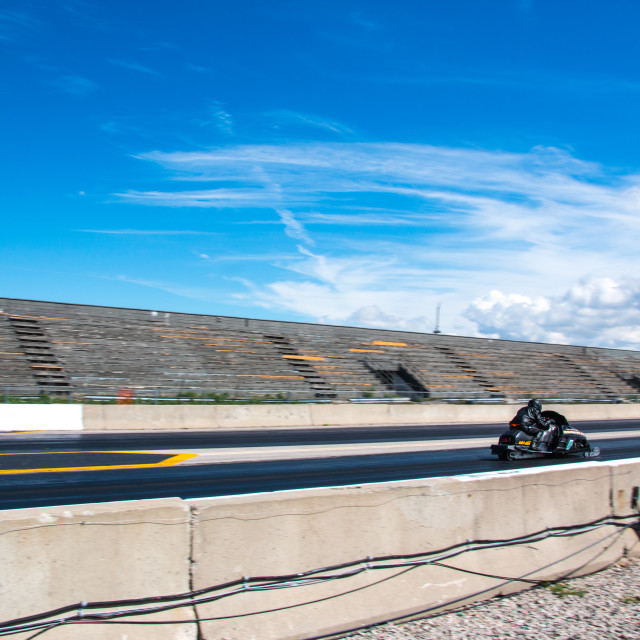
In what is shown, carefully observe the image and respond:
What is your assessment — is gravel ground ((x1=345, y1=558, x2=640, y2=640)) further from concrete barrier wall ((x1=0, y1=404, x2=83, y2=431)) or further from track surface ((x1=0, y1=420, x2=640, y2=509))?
concrete barrier wall ((x1=0, y1=404, x2=83, y2=431))

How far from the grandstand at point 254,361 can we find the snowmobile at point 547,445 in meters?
13.4

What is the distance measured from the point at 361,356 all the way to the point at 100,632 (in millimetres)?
33331

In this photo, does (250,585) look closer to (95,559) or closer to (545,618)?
(95,559)

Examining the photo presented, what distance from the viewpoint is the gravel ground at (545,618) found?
521cm

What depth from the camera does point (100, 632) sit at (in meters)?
4.20

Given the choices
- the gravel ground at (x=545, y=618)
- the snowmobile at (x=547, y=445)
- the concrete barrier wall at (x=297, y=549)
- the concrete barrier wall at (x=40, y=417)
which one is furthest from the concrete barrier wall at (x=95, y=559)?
the concrete barrier wall at (x=40, y=417)

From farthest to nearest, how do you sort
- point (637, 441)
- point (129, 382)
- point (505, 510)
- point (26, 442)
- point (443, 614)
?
point (129, 382), point (637, 441), point (26, 442), point (505, 510), point (443, 614)

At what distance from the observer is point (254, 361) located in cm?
3272

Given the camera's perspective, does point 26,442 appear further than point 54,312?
No

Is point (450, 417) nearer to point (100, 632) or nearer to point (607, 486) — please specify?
point (607, 486)

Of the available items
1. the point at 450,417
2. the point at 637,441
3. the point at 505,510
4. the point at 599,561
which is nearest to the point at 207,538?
the point at 505,510

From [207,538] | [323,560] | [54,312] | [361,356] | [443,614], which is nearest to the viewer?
[207,538]

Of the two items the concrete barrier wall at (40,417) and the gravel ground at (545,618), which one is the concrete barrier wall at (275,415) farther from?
the gravel ground at (545,618)

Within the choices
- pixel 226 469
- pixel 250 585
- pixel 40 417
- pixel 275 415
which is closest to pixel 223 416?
pixel 275 415
